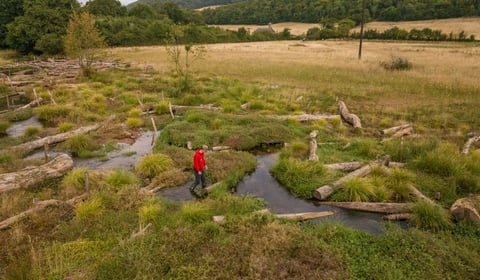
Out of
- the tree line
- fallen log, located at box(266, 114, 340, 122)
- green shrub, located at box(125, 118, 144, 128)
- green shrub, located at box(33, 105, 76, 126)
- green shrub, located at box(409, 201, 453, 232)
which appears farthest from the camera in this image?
the tree line

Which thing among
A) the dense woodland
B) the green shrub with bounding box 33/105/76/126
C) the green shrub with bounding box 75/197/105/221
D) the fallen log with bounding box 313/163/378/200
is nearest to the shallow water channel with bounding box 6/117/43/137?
the green shrub with bounding box 33/105/76/126

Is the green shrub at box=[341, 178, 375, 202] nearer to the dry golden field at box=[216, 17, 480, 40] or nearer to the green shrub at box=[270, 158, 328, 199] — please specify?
the green shrub at box=[270, 158, 328, 199]

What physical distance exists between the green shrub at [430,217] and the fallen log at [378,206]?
0.40 metres

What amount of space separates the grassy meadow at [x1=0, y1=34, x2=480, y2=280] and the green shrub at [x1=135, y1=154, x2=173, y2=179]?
50 millimetres

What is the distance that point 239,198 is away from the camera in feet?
30.2

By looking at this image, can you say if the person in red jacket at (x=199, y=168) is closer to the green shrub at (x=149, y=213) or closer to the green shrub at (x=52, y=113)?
the green shrub at (x=149, y=213)

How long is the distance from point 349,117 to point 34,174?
15.3m

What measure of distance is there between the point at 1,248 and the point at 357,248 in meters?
8.39

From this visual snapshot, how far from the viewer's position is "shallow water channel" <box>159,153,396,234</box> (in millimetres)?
8571

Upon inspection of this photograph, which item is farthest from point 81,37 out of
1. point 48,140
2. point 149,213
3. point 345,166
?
point 345,166

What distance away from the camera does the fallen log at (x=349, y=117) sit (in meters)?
16.2

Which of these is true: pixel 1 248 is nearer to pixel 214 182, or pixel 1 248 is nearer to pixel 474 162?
pixel 214 182

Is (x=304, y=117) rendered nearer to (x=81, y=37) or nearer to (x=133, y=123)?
(x=133, y=123)

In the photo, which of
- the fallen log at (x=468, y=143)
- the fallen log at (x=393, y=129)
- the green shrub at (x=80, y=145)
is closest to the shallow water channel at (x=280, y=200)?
the green shrub at (x=80, y=145)
